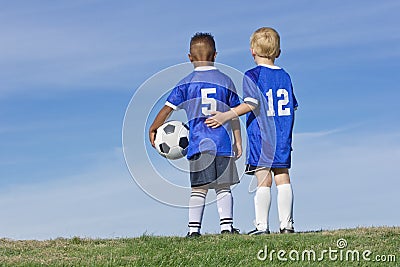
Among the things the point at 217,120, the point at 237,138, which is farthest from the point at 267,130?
the point at 217,120

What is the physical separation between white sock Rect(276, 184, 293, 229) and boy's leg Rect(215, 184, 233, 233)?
2.36 feet

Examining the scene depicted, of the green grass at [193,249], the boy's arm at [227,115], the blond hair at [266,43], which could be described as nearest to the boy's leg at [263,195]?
the green grass at [193,249]

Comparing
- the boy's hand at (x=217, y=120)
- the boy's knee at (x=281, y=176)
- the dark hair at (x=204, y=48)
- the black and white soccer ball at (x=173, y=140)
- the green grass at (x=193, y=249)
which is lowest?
the green grass at (x=193, y=249)

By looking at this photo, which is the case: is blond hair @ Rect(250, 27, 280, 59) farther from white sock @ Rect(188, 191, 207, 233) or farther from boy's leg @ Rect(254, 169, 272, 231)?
white sock @ Rect(188, 191, 207, 233)

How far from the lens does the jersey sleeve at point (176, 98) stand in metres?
10.8

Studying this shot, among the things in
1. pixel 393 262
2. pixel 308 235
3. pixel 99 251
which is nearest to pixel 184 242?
pixel 99 251

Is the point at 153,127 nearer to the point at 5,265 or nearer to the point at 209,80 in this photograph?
the point at 209,80

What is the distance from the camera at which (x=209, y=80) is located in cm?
1077

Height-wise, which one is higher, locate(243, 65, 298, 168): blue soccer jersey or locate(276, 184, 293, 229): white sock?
locate(243, 65, 298, 168): blue soccer jersey

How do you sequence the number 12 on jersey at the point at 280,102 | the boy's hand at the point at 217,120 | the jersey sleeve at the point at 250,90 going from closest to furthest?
the boy's hand at the point at 217,120
the jersey sleeve at the point at 250,90
the number 12 on jersey at the point at 280,102

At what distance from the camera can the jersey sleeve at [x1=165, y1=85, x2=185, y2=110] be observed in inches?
426

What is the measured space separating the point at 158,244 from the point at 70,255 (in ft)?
3.67

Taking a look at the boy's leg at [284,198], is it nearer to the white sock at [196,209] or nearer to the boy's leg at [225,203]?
the boy's leg at [225,203]

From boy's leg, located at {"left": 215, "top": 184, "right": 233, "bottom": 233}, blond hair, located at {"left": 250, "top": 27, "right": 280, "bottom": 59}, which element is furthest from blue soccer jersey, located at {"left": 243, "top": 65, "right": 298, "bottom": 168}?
boy's leg, located at {"left": 215, "top": 184, "right": 233, "bottom": 233}
